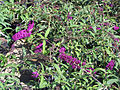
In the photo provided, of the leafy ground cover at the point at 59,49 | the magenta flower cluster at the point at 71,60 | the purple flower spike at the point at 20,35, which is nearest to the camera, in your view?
the leafy ground cover at the point at 59,49

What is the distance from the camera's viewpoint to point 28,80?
2826mm

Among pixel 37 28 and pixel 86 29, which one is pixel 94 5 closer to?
pixel 86 29

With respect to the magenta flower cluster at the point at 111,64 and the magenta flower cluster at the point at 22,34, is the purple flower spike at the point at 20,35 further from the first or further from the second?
the magenta flower cluster at the point at 111,64

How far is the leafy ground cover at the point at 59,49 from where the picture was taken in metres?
2.50

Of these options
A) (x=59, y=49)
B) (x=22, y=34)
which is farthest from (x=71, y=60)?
(x=22, y=34)

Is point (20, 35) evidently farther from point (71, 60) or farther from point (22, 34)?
point (71, 60)

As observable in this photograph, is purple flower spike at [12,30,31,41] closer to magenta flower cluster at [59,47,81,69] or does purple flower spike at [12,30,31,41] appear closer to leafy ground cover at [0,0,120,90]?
leafy ground cover at [0,0,120,90]

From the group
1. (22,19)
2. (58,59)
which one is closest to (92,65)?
(58,59)

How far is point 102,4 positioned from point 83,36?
133 cm

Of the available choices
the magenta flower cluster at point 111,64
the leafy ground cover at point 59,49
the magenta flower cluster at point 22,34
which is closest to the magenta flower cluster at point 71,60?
the leafy ground cover at point 59,49

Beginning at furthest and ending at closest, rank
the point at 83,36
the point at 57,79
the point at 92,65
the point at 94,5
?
1. the point at 94,5
2. the point at 83,36
3. the point at 92,65
4. the point at 57,79

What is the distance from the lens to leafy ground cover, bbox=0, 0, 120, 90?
2504 millimetres

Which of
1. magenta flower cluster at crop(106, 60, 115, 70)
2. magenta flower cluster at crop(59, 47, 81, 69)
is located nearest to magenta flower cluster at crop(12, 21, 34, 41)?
magenta flower cluster at crop(59, 47, 81, 69)

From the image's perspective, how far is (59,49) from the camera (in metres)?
2.85
